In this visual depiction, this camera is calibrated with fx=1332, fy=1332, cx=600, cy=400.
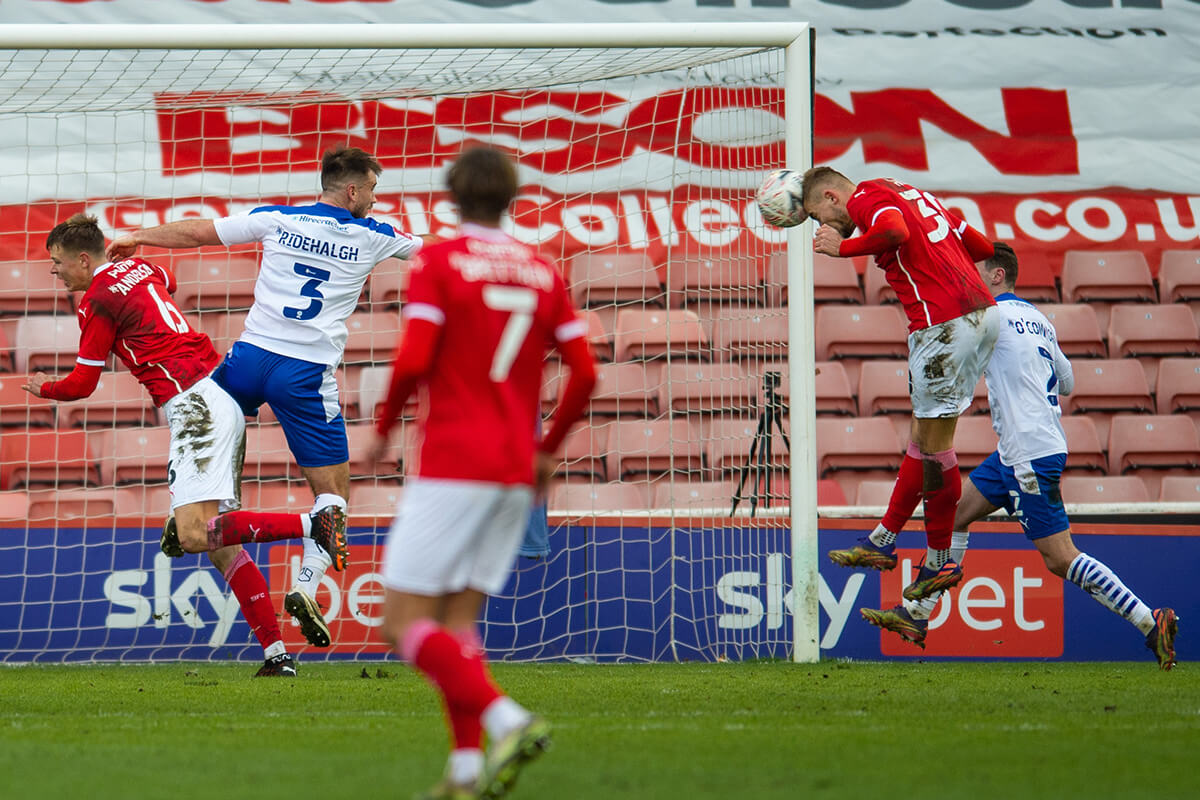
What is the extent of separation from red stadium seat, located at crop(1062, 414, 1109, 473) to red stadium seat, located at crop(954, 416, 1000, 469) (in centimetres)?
55

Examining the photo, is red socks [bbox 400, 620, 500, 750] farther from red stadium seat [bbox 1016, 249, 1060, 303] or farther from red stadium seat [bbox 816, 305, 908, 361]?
red stadium seat [bbox 1016, 249, 1060, 303]

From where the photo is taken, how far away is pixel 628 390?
9.20m

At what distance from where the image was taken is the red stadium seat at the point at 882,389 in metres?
10.3

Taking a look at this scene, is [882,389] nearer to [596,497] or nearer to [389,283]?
[596,497]

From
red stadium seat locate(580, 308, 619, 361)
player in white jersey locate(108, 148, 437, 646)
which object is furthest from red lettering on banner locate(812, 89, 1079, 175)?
player in white jersey locate(108, 148, 437, 646)

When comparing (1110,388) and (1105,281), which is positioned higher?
A: (1105,281)

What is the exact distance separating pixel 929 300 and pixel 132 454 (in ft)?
18.7

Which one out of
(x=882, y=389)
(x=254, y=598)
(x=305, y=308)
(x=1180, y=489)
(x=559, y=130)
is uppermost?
(x=559, y=130)

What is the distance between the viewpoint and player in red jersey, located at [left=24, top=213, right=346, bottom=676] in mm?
6168

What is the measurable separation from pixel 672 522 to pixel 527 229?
313 cm

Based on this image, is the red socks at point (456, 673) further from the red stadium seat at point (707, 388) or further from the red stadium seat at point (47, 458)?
the red stadium seat at point (47, 458)

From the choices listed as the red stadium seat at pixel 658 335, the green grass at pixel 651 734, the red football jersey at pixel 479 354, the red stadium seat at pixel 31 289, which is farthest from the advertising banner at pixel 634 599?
the red football jersey at pixel 479 354

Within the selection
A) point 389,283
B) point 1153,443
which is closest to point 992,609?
point 1153,443

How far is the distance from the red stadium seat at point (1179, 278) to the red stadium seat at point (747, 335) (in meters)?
4.59
